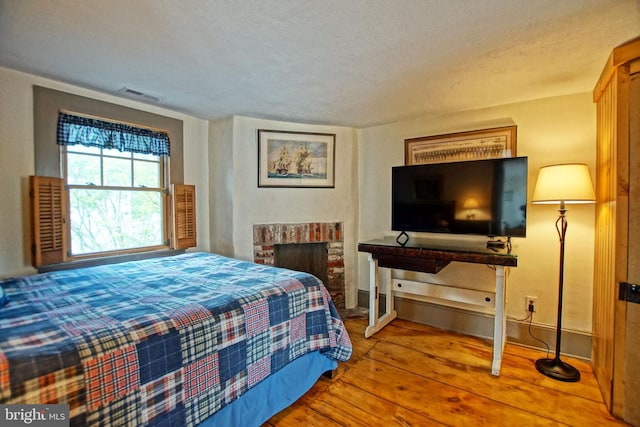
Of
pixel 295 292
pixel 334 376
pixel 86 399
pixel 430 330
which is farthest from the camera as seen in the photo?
pixel 430 330

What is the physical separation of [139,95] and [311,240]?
2222 mm

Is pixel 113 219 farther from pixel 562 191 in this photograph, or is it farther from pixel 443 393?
pixel 562 191

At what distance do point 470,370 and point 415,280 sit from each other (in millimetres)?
1084

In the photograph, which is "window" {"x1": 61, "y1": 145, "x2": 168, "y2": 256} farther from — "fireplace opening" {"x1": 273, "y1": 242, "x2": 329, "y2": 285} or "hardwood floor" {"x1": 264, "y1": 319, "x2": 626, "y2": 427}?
"hardwood floor" {"x1": 264, "y1": 319, "x2": 626, "y2": 427}

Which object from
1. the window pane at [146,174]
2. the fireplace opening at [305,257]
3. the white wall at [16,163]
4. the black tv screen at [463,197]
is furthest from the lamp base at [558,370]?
the white wall at [16,163]

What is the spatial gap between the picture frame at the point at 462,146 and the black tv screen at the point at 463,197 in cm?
31

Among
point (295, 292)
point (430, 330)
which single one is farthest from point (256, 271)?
point (430, 330)

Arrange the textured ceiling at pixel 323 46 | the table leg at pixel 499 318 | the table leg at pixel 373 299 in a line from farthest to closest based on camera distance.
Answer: the table leg at pixel 373 299 < the table leg at pixel 499 318 < the textured ceiling at pixel 323 46

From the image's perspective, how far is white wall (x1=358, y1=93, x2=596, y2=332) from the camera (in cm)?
237

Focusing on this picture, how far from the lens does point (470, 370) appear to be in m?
2.25

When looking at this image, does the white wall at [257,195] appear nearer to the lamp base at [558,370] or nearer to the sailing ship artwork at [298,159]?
the sailing ship artwork at [298,159]

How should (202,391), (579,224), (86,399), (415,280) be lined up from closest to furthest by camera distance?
(86,399) → (202,391) → (579,224) → (415,280)

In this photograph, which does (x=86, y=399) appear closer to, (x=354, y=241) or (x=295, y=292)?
(x=295, y=292)

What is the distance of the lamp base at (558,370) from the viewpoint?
6.95ft
